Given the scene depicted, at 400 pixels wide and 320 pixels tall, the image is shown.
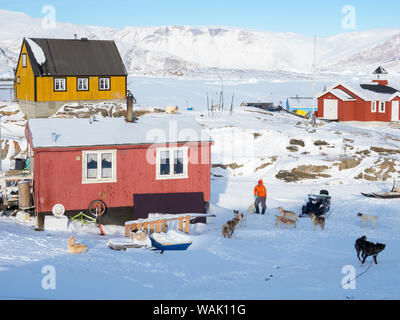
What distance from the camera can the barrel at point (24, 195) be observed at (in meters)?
18.8

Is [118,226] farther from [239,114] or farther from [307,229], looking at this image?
[239,114]

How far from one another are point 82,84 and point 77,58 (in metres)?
2.36

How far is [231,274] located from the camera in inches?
498

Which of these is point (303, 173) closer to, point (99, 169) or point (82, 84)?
point (99, 169)

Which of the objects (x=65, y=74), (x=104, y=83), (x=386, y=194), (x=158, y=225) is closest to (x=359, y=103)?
(x=104, y=83)

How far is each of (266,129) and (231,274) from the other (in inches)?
1025

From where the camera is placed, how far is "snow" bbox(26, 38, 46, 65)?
44.0 meters

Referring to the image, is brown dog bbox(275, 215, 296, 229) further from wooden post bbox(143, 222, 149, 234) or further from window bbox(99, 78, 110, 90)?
window bbox(99, 78, 110, 90)

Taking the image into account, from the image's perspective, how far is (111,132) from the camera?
1978 centimetres

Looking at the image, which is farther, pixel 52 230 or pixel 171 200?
pixel 171 200

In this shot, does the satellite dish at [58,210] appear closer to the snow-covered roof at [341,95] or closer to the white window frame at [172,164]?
the white window frame at [172,164]

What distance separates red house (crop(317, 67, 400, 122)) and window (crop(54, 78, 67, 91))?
983 inches
